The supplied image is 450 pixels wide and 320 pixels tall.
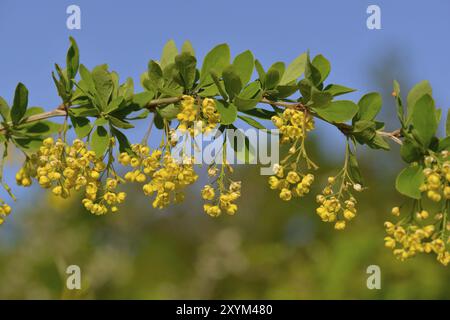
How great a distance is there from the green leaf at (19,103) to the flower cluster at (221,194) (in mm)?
531

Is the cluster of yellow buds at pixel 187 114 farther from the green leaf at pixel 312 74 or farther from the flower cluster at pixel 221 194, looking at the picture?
the green leaf at pixel 312 74

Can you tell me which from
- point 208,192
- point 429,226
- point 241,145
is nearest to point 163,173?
point 208,192

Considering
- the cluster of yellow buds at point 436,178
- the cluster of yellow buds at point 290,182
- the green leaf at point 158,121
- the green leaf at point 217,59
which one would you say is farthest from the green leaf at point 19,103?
the cluster of yellow buds at point 436,178

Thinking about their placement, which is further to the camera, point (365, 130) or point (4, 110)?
point (4, 110)

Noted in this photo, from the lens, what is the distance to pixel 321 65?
1405mm

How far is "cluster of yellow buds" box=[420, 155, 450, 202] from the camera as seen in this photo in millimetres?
1296

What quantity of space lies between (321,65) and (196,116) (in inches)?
13.3

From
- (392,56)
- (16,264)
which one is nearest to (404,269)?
(16,264)

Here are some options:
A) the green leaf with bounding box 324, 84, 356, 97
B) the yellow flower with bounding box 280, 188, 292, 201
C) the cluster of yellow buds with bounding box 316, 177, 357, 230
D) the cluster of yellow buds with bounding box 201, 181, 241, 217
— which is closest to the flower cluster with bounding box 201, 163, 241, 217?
the cluster of yellow buds with bounding box 201, 181, 241, 217

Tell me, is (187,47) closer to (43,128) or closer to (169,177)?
(169,177)

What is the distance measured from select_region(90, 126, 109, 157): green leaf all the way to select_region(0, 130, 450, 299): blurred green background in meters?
0.96

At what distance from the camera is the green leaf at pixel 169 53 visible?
1.56 metres

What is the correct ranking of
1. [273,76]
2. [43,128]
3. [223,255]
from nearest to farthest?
[273,76] → [43,128] → [223,255]

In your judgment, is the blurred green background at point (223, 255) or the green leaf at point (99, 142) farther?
the blurred green background at point (223, 255)
